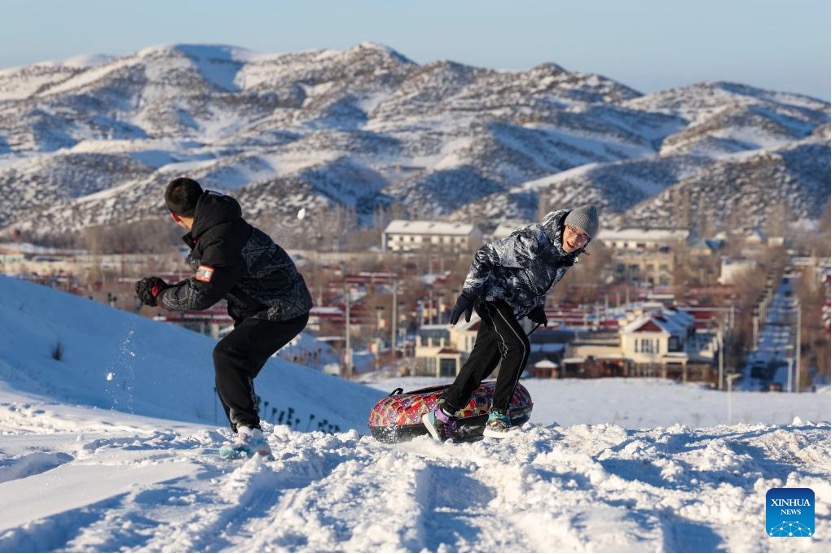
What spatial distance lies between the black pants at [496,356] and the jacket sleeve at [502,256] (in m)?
0.15

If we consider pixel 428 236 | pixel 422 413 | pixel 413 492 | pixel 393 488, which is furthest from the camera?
pixel 428 236

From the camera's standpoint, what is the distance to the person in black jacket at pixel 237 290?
6180 mm

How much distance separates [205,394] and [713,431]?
5.98 meters

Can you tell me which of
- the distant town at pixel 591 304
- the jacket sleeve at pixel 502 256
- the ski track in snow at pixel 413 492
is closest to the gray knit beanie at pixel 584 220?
the jacket sleeve at pixel 502 256

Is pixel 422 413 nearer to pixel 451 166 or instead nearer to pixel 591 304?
pixel 591 304

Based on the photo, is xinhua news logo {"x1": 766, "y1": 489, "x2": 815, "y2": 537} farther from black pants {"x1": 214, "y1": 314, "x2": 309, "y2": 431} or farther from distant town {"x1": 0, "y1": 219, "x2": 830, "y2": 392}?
distant town {"x1": 0, "y1": 219, "x2": 830, "y2": 392}

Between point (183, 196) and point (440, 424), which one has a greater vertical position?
point (183, 196)

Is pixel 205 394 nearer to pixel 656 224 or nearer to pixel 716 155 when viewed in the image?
pixel 656 224

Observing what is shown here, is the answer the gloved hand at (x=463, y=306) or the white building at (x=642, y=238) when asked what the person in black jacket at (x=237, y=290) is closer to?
the gloved hand at (x=463, y=306)

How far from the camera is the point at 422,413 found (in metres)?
7.94

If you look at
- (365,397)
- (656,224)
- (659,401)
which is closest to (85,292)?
(659,401)

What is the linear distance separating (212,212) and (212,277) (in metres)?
0.30

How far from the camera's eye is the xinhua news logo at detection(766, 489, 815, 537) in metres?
4.75

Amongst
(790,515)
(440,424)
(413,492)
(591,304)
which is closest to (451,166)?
(591,304)
